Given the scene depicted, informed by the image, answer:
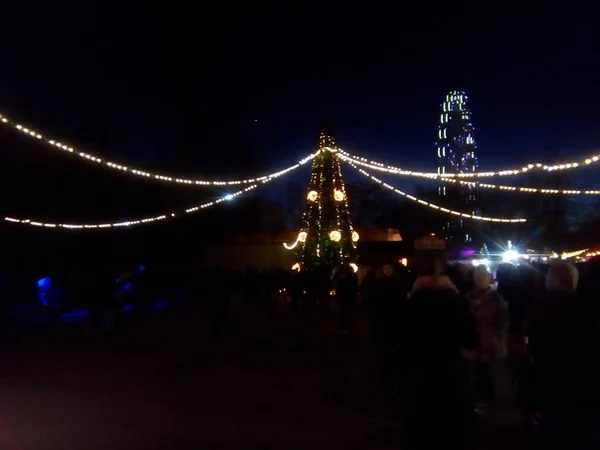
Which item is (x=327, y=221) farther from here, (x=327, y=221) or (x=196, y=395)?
(x=196, y=395)

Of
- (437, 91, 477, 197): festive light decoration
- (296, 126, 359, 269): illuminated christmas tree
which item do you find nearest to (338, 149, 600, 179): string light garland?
(296, 126, 359, 269): illuminated christmas tree

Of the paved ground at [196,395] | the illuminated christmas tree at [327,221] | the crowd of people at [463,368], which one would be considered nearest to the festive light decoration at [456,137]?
the illuminated christmas tree at [327,221]

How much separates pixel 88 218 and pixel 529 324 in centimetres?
2847

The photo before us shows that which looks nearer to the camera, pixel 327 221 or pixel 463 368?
pixel 463 368

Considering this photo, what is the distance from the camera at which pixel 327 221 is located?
3067cm

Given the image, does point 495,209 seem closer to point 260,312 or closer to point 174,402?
point 260,312

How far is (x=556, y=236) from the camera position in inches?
2539

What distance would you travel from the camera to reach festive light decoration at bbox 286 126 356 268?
1190 inches

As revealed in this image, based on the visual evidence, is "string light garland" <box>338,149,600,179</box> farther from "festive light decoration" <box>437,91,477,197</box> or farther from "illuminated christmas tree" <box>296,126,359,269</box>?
"festive light decoration" <box>437,91,477,197</box>

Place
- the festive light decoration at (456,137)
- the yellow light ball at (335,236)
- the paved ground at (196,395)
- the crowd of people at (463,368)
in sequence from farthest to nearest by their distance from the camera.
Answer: the festive light decoration at (456,137), the yellow light ball at (335,236), the paved ground at (196,395), the crowd of people at (463,368)

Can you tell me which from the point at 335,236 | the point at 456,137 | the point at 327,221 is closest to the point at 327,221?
the point at 327,221

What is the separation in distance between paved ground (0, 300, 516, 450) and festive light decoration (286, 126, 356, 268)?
12.1 metres

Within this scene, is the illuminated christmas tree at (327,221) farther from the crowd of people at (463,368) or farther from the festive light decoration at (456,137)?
the festive light decoration at (456,137)

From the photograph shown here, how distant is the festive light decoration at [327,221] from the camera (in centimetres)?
3023
